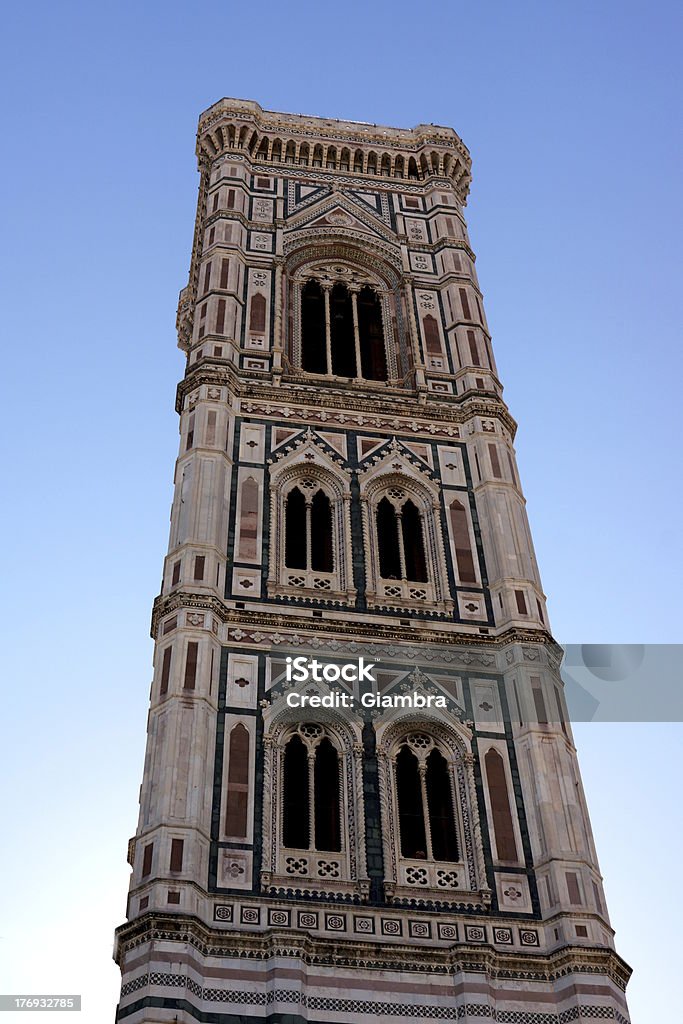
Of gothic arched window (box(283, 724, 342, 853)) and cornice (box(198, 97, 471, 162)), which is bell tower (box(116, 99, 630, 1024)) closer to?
gothic arched window (box(283, 724, 342, 853))

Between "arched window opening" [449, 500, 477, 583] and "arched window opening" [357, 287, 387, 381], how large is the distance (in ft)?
14.1

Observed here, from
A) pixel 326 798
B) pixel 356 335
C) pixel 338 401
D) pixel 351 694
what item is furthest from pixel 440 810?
pixel 356 335

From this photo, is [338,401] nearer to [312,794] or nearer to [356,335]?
[356,335]

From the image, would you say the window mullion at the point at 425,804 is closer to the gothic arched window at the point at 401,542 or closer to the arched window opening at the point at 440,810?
the arched window opening at the point at 440,810

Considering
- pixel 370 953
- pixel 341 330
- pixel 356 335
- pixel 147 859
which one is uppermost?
pixel 341 330

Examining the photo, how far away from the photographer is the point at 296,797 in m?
17.5

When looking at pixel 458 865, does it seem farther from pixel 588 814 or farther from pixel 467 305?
pixel 467 305

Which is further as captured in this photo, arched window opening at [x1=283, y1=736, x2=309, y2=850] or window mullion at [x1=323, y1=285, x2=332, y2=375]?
window mullion at [x1=323, y1=285, x2=332, y2=375]

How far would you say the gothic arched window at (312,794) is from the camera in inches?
673

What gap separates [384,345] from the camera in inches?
1038

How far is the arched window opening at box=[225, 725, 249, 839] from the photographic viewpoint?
16859 mm

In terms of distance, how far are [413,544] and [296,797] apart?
5.40 metres

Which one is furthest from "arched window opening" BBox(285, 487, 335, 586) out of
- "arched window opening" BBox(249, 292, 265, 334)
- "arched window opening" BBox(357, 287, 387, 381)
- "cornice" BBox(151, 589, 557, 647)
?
"arched window opening" BBox(249, 292, 265, 334)

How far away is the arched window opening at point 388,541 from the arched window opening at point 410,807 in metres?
3.42
